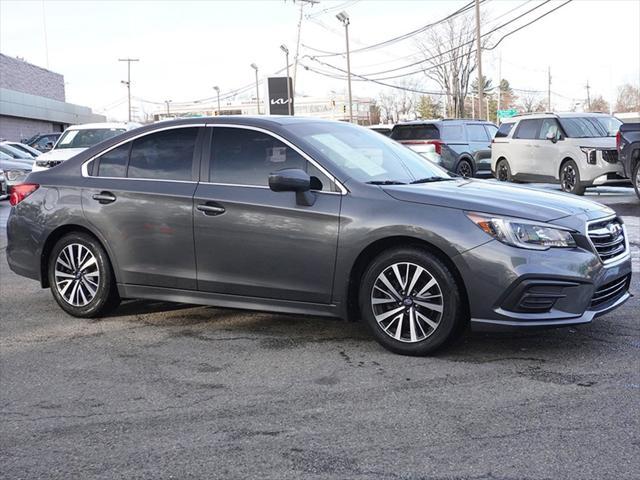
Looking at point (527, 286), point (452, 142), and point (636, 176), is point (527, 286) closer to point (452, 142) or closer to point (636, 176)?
point (636, 176)

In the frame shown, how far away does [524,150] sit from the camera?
1892 centimetres

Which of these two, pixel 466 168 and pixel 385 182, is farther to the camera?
pixel 466 168

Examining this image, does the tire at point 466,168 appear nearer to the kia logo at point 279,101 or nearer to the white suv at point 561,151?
the white suv at point 561,151

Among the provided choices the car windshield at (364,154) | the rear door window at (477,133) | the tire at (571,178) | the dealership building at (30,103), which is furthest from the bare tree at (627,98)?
the car windshield at (364,154)

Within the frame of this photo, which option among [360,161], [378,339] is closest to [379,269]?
[378,339]

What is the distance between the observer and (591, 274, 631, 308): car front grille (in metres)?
5.15

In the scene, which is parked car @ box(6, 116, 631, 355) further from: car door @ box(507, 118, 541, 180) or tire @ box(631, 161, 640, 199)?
car door @ box(507, 118, 541, 180)

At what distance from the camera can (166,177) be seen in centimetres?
625

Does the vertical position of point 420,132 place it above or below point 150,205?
above

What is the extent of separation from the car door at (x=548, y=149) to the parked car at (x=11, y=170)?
40.9ft

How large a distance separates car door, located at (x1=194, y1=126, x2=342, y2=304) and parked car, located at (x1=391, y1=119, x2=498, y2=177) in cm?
1453

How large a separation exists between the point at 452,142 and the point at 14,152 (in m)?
12.5

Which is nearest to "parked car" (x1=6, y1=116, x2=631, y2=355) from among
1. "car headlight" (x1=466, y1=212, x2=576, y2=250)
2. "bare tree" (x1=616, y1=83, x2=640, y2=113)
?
→ "car headlight" (x1=466, y1=212, x2=576, y2=250)

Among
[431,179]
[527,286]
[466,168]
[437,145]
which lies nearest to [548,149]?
[437,145]
